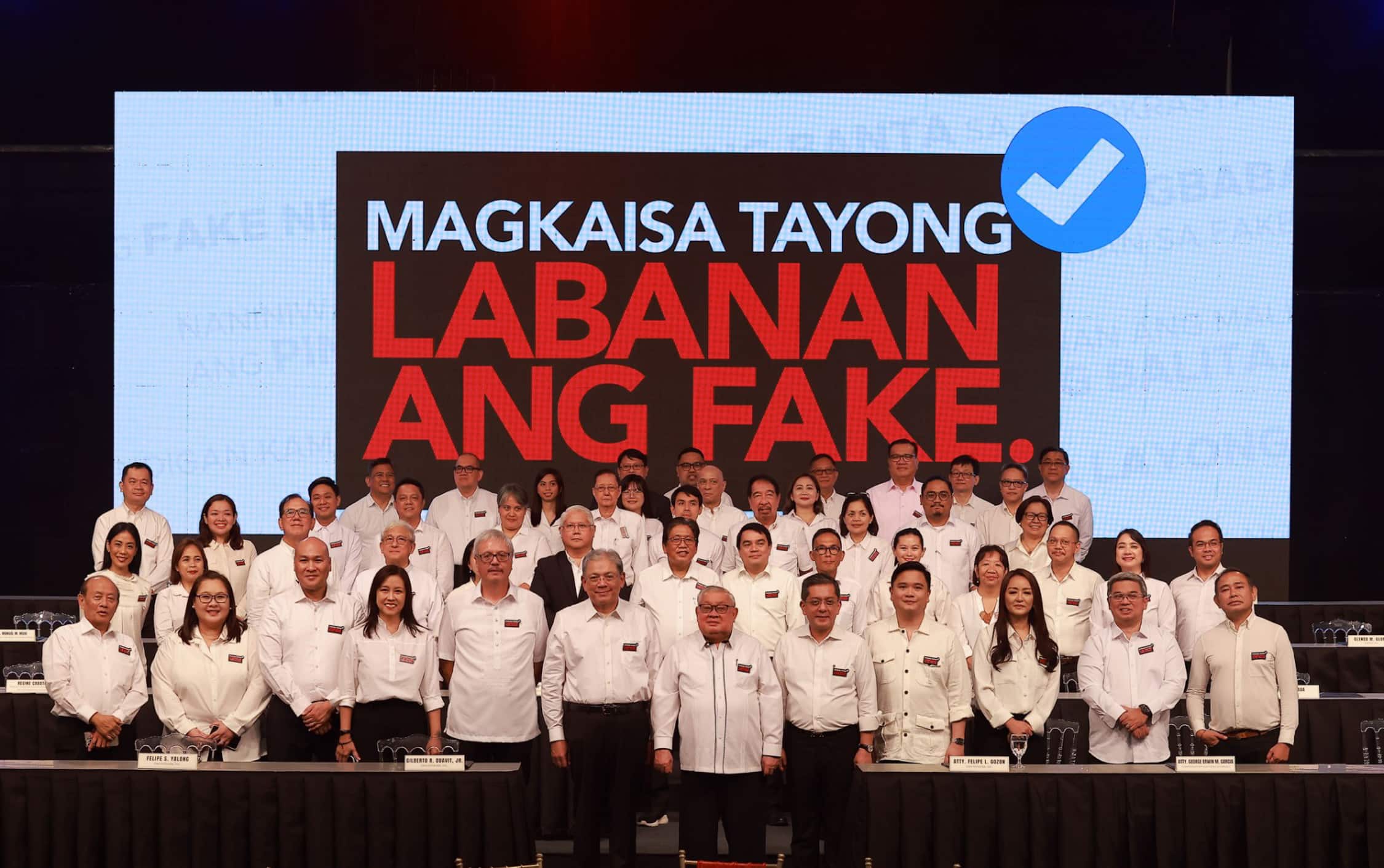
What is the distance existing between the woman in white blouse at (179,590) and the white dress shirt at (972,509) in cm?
389

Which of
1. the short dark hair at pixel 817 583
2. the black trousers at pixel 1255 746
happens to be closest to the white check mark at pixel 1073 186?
the black trousers at pixel 1255 746

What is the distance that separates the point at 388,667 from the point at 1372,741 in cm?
401

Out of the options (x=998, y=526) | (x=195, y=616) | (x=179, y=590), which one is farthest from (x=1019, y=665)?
(x=179, y=590)

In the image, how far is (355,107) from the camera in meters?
8.89

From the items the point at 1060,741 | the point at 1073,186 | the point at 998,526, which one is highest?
the point at 1073,186

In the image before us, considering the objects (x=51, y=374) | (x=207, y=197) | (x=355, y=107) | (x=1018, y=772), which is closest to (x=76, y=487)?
(x=51, y=374)

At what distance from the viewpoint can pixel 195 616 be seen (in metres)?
5.29

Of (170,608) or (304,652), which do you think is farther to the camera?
(170,608)

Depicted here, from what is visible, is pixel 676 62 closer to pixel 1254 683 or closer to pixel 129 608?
pixel 129 608

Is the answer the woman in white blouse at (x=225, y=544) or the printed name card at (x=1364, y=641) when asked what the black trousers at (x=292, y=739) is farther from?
the printed name card at (x=1364, y=641)

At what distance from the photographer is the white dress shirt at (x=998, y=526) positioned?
7625mm

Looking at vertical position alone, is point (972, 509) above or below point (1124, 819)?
above

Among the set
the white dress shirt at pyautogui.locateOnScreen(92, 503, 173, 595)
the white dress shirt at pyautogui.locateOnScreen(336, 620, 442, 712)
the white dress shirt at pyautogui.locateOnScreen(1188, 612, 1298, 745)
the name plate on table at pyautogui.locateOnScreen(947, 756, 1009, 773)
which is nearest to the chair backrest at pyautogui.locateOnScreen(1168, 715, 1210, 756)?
the white dress shirt at pyautogui.locateOnScreen(1188, 612, 1298, 745)

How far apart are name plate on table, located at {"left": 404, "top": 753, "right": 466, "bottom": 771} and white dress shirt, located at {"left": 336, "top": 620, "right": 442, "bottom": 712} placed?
1.98 feet
